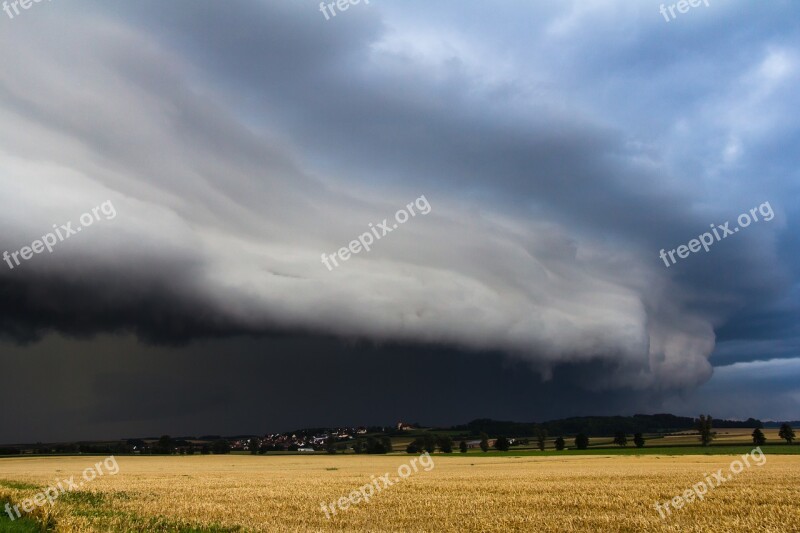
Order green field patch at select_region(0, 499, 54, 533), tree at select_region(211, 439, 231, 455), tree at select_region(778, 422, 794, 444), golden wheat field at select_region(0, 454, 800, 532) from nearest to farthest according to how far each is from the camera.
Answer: green field patch at select_region(0, 499, 54, 533) → golden wheat field at select_region(0, 454, 800, 532) → tree at select_region(778, 422, 794, 444) → tree at select_region(211, 439, 231, 455)

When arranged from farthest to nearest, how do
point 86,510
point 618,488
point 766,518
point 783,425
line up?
point 783,425 → point 618,488 → point 86,510 → point 766,518

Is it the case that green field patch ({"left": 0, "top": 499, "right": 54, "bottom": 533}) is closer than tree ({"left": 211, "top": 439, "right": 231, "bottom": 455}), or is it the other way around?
green field patch ({"left": 0, "top": 499, "right": 54, "bottom": 533})

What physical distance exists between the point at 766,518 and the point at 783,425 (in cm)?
15716

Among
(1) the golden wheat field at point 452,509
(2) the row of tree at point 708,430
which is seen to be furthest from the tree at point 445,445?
(1) the golden wheat field at point 452,509

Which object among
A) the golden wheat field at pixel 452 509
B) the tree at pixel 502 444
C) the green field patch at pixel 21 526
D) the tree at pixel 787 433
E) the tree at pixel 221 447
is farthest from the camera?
the tree at pixel 221 447

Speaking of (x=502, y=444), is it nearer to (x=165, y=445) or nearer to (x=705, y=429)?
(x=705, y=429)

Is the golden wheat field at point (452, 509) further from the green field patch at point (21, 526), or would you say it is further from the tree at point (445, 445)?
the tree at point (445, 445)

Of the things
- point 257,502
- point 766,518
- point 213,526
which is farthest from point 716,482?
point 213,526

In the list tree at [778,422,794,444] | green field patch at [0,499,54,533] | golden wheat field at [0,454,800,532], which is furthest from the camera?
tree at [778,422,794,444]

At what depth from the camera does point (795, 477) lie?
38.8 metres

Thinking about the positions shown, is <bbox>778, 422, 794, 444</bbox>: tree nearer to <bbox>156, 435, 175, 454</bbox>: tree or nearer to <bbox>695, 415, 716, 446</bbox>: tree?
<bbox>695, 415, 716, 446</bbox>: tree

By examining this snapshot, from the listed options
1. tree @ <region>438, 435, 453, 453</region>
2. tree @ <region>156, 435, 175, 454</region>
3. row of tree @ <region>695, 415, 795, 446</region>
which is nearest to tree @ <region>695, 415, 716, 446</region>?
row of tree @ <region>695, 415, 795, 446</region>

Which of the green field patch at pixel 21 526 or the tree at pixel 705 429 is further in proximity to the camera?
the tree at pixel 705 429

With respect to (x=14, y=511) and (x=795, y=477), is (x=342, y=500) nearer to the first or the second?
(x=14, y=511)
